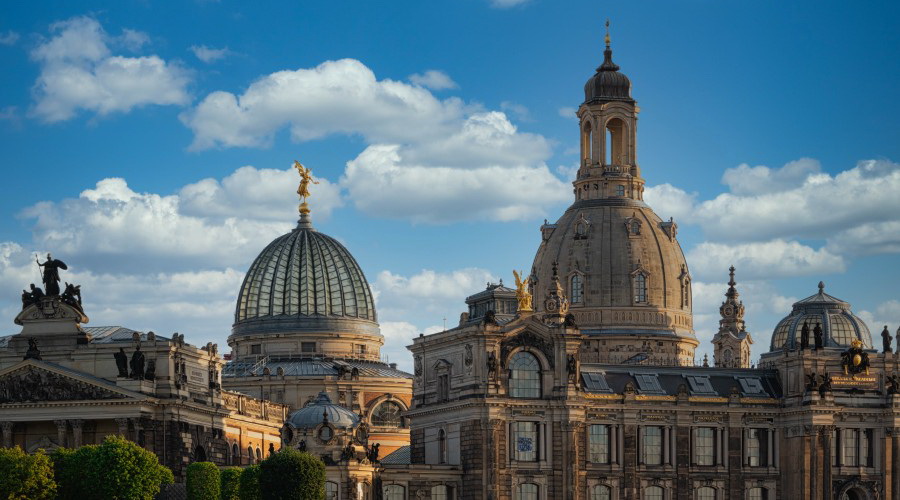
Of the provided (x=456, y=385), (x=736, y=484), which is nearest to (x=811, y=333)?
(x=736, y=484)

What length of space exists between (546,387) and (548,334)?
4.21 metres

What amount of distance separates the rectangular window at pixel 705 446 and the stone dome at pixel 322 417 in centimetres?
2803

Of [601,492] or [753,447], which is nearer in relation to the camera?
[601,492]

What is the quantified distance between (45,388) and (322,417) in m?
21.5

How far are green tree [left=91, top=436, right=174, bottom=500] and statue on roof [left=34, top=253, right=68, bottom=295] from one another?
807 inches

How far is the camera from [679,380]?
185 m

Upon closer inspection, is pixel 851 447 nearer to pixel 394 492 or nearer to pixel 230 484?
pixel 394 492

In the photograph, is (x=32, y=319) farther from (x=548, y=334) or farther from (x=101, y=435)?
(x=548, y=334)

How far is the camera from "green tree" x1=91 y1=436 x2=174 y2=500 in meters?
153

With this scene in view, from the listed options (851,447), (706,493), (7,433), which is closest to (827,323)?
(851,447)

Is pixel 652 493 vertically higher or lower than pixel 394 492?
lower

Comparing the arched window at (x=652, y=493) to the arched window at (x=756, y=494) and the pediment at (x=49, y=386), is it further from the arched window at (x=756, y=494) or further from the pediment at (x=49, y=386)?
the pediment at (x=49, y=386)

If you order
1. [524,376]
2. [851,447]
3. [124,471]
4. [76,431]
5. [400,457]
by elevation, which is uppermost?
[524,376]

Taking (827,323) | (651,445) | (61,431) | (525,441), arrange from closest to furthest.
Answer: (61,431)
(525,441)
(651,445)
(827,323)
